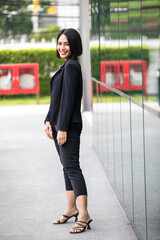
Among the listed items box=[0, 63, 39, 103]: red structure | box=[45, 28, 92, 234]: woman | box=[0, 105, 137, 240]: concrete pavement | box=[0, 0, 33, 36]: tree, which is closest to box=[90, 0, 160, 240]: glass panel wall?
box=[0, 105, 137, 240]: concrete pavement

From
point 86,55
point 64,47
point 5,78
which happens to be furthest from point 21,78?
point 64,47

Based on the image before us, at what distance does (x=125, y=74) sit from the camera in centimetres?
535

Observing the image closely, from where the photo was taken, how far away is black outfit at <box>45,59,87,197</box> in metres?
4.89

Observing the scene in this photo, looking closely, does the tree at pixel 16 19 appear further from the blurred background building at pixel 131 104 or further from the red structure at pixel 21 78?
the blurred background building at pixel 131 104

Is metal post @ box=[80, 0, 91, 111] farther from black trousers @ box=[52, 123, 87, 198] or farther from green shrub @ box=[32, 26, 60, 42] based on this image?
black trousers @ box=[52, 123, 87, 198]

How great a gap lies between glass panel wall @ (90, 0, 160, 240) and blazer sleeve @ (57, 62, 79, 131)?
1.61ft

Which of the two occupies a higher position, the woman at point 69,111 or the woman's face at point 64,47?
the woman's face at point 64,47

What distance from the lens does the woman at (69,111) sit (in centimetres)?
489

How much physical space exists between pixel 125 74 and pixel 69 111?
2.52 feet

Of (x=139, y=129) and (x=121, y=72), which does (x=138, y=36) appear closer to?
(x=139, y=129)

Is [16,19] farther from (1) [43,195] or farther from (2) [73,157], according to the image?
(2) [73,157]

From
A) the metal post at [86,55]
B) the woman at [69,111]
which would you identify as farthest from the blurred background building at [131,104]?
the metal post at [86,55]

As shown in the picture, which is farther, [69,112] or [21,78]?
[21,78]

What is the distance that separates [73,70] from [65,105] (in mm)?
306
